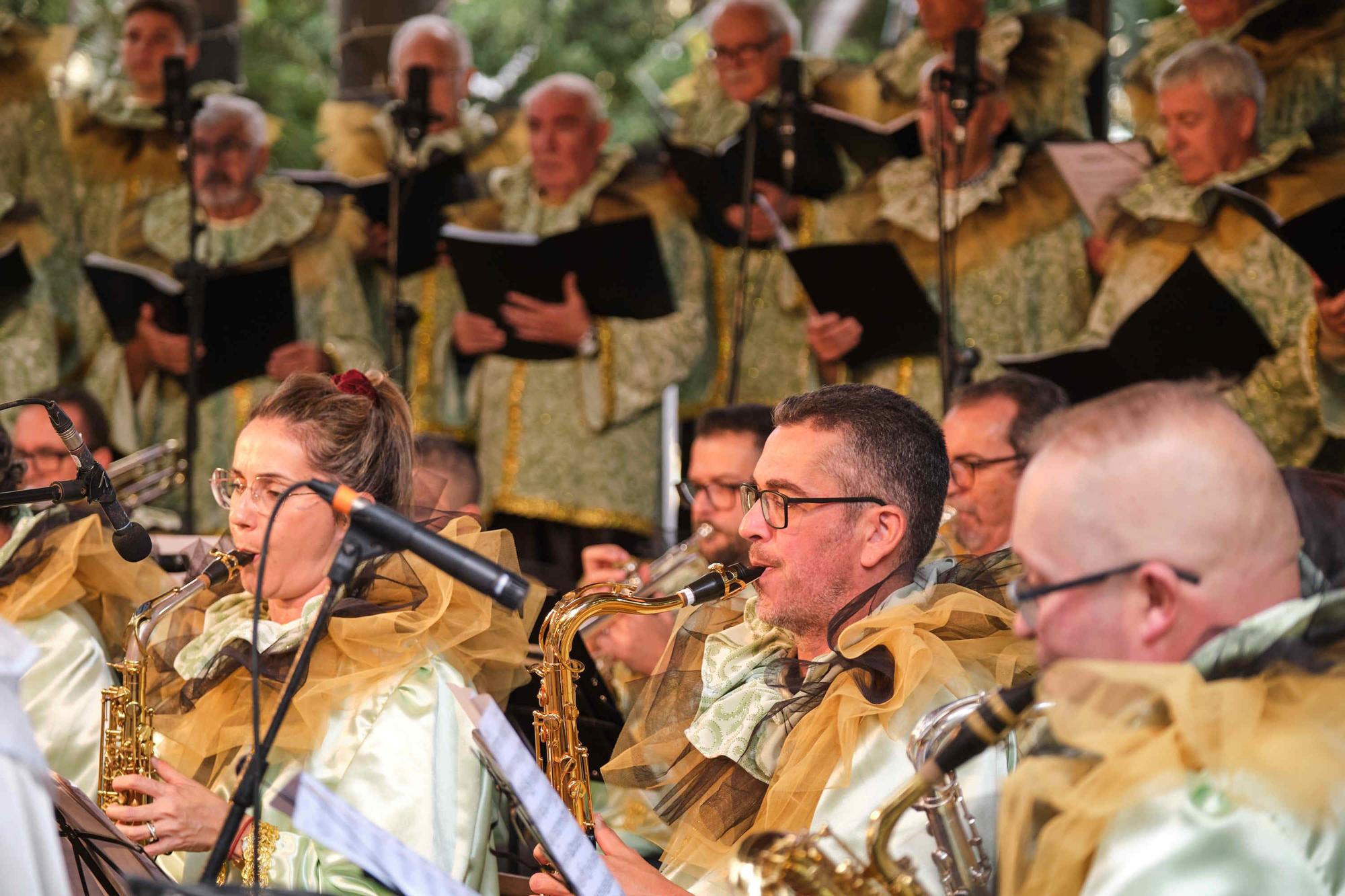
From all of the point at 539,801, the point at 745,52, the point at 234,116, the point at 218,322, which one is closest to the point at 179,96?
the point at 234,116

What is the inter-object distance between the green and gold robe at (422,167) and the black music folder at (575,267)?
67 centimetres

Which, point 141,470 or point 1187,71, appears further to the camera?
point 141,470

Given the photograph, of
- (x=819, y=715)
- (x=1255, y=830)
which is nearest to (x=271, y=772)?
(x=819, y=715)

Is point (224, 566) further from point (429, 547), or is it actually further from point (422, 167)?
point (422, 167)

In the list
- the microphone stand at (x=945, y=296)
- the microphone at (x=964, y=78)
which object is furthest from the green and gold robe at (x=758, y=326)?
the microphone at (x=964, y=78)

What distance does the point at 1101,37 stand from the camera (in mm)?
5500

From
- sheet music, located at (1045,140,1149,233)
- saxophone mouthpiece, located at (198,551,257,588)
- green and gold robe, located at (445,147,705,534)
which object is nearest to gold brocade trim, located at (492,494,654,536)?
green and gold robe, located at (445,147,705,534)

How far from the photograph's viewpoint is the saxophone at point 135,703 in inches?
106

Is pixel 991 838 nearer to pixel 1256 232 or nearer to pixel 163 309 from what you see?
pixel 1256 232

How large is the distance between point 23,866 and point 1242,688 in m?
1.26

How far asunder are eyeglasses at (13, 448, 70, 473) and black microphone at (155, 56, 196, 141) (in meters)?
1.78

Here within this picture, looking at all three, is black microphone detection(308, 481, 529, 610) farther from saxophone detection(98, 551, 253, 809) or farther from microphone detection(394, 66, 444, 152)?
microphone detection(394, 66, 444, 152)

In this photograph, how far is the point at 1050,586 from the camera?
1.59m

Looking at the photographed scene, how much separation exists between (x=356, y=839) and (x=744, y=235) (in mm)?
3857
